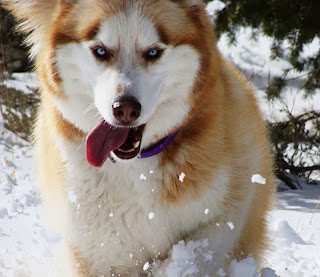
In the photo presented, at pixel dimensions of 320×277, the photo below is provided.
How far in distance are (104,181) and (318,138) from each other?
3024mm

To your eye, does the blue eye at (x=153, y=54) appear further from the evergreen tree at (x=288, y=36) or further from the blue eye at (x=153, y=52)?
the evergreen tree at (x=288, y=36)

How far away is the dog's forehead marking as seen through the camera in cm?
226

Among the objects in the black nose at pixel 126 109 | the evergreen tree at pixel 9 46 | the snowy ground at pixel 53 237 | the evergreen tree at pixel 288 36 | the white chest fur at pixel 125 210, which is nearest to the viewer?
the black nose at pixel 126 109

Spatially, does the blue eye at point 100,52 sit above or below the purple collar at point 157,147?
above

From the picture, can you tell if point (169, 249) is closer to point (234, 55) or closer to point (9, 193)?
point (9, 193)

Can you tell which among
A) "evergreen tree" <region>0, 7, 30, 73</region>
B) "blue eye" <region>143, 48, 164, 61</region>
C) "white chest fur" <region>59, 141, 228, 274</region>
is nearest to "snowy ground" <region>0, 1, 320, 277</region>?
"white chest fur" <region>59, 141, 228, 274</region>

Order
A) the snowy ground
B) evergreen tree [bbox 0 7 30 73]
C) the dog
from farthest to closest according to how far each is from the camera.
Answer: evergreen tree [bbox 0 7 30 73]
the snowy ground
the dog

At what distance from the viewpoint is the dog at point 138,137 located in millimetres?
2287

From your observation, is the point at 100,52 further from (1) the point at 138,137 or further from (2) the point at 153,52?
(1) the point at 138,137

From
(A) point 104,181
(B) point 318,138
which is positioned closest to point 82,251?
(A) point 104,181

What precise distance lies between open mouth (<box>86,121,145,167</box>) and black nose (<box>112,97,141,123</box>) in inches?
6.9

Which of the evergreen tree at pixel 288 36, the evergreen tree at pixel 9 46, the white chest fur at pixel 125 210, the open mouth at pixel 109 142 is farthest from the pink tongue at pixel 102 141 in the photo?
the evergreen tree at pixel 9 46

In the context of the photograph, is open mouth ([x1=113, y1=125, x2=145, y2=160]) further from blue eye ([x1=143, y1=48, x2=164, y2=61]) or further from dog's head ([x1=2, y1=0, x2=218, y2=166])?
blue eye ([x1=143, y1=48, x2=164, y2=61])

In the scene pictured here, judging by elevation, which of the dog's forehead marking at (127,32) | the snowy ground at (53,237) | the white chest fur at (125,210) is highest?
the dog's forehead marking at (127,32)
